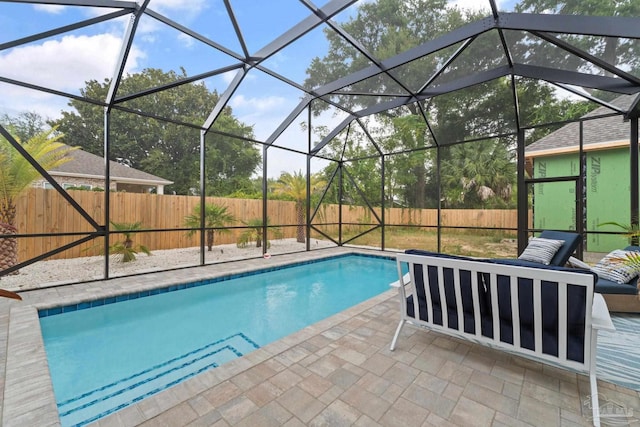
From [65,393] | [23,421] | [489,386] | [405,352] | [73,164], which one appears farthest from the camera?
[73,164]

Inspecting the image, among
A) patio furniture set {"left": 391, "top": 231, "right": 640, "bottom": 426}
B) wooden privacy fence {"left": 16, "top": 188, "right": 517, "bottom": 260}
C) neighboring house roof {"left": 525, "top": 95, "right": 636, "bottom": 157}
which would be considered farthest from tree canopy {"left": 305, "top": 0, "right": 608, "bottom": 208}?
patio furniture set {"left": 391, "top": 231, "right": 640, "bottom": 426}

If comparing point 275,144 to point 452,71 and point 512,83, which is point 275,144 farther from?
point 512,83

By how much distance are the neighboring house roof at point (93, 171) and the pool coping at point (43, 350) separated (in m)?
5.39

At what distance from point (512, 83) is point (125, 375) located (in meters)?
7.64

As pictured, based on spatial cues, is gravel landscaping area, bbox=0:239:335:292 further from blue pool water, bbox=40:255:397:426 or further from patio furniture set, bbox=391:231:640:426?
patio furniture set, bbox=391:231:640:426

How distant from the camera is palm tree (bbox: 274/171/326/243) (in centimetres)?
1014

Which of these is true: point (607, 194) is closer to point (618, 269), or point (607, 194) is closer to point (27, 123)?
point (618, 269)

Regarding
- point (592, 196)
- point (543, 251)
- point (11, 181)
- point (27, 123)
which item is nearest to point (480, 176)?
point (592, 196)

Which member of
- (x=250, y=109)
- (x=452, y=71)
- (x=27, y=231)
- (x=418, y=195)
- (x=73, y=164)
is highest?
(x=250, y=109)

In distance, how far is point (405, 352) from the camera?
2.53m

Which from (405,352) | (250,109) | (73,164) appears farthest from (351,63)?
(73,164)

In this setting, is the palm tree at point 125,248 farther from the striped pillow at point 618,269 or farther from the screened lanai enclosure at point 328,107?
the striped pillow at point 618,269

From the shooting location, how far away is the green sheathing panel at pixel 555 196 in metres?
5.85

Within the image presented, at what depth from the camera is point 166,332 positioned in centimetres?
349
